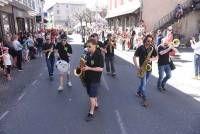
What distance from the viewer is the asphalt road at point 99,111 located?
6059 mm

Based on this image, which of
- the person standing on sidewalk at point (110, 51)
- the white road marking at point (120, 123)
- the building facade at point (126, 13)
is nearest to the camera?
the white road marking at point (120, 123)

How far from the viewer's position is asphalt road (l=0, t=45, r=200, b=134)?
239 inches

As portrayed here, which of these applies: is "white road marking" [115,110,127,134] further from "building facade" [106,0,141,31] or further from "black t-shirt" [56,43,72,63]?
"building facade" [106,0,141,31]

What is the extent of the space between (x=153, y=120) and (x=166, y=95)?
2.35 m

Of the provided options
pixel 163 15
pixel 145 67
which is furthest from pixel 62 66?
pixel 163 15

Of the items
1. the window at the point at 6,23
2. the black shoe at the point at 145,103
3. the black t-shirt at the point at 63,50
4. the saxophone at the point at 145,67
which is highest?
the window at the point at 6,23

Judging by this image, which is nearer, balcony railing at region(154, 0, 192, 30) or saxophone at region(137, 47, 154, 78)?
saxophone at region(137, 47, 154, 78)

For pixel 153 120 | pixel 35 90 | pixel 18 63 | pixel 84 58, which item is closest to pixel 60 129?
pixel 84 58

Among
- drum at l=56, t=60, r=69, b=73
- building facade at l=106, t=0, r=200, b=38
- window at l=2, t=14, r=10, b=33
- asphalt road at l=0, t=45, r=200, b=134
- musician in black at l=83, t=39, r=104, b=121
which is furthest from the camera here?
building facade at l=106, t=0, r=200, b=38

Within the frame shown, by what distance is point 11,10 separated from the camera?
23.1 metres

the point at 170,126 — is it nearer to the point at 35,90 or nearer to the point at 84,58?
the point at 84,58

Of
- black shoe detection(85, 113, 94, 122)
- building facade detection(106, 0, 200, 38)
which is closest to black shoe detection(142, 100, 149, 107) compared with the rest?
black shoe detection(85, 113, 94, 122)

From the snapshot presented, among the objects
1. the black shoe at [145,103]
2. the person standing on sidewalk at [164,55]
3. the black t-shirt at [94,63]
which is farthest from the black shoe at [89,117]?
the person standing on sidewalk at [164,55]

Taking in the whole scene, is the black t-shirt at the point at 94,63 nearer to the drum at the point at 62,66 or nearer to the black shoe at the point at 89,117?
the black shoe at the point at 89,117
